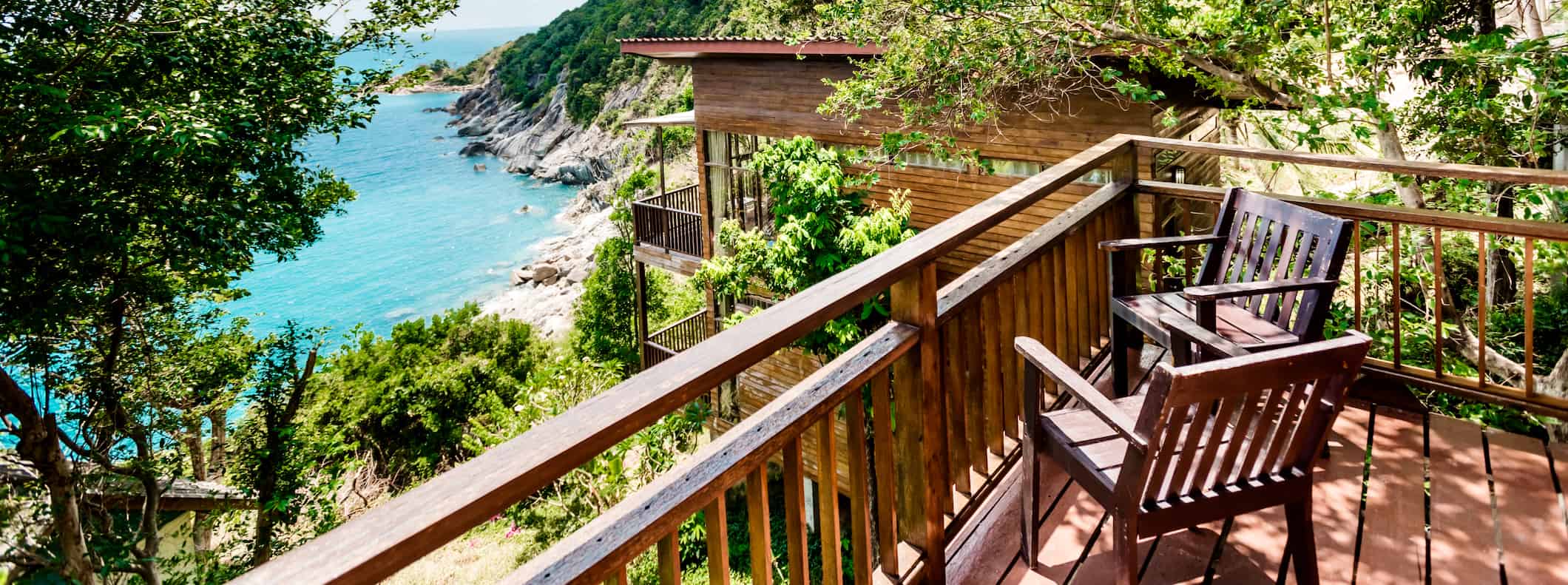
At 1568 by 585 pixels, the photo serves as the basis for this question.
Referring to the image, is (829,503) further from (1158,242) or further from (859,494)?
(1158,242)

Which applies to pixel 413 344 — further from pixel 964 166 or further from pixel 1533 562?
pixel 1533 562

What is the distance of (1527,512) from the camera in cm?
233

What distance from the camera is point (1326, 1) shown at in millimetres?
5219

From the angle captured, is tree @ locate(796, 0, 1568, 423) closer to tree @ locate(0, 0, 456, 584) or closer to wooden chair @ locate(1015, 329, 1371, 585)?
wooden chair @ locate(1015, 329, 1371, 585)

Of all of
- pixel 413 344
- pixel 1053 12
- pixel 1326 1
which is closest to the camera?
pixel 1326 1

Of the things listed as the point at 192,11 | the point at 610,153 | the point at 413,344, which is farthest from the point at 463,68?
the point at 192,11

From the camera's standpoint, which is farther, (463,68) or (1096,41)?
(463,68)

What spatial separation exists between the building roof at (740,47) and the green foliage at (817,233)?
2.89 feet

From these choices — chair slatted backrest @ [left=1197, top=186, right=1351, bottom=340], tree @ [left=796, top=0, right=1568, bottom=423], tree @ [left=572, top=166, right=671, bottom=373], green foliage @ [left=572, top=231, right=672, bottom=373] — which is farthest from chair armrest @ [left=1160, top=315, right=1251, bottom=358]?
green foliage @ [left=572, top=231, right=672, bottom=373]

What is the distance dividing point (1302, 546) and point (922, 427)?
34.2 inches

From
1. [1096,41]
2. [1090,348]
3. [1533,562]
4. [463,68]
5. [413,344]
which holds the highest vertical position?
[463,68]

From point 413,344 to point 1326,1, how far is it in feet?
49.8

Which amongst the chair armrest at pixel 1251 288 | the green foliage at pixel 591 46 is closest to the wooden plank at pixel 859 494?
the chair armrest at pixel 1251 288

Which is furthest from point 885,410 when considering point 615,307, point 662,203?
point 615,307
